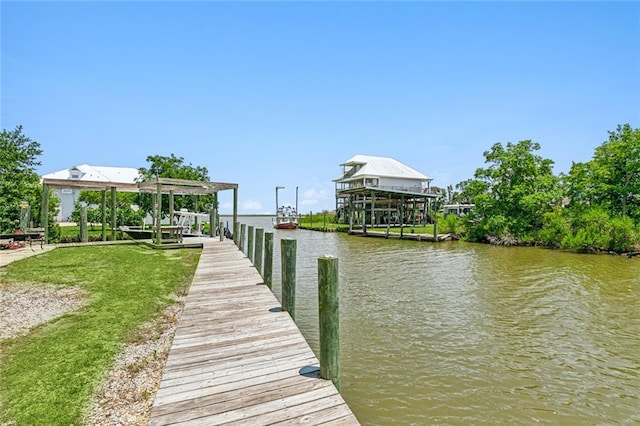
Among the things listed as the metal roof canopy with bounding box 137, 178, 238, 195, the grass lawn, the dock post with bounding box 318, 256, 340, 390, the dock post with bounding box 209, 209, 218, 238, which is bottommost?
the grass lawn

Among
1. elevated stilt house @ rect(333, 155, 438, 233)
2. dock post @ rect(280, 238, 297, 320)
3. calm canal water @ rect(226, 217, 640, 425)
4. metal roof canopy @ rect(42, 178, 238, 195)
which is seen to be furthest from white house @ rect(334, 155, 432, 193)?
dock post @ rect(280, 238, 297, 320)

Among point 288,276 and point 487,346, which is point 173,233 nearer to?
point 288,276

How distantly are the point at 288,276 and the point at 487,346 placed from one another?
12.8ft

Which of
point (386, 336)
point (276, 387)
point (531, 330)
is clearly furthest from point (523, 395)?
point (276, 387)

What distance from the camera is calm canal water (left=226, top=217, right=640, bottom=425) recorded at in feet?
14.9

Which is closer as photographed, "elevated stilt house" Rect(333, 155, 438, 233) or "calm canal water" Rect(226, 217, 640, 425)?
"calm canal water" Rect(226, 217, 640, 425)

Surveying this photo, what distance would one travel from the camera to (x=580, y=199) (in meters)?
24.4

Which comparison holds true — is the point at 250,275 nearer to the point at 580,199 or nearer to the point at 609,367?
the point at 609,367

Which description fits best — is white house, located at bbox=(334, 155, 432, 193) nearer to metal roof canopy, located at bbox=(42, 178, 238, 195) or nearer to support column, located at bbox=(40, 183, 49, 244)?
metal roof canopy, located at bbox=(42, 178, 238, 195)

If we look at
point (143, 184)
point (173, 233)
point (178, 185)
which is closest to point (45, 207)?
point (143, 184)

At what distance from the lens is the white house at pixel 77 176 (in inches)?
1676

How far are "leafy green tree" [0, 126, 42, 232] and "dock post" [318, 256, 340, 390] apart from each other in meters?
19.3

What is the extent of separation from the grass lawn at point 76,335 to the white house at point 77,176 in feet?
110

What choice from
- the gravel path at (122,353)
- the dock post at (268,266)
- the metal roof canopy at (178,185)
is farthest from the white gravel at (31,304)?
the metal roof canopy at (178,185)
